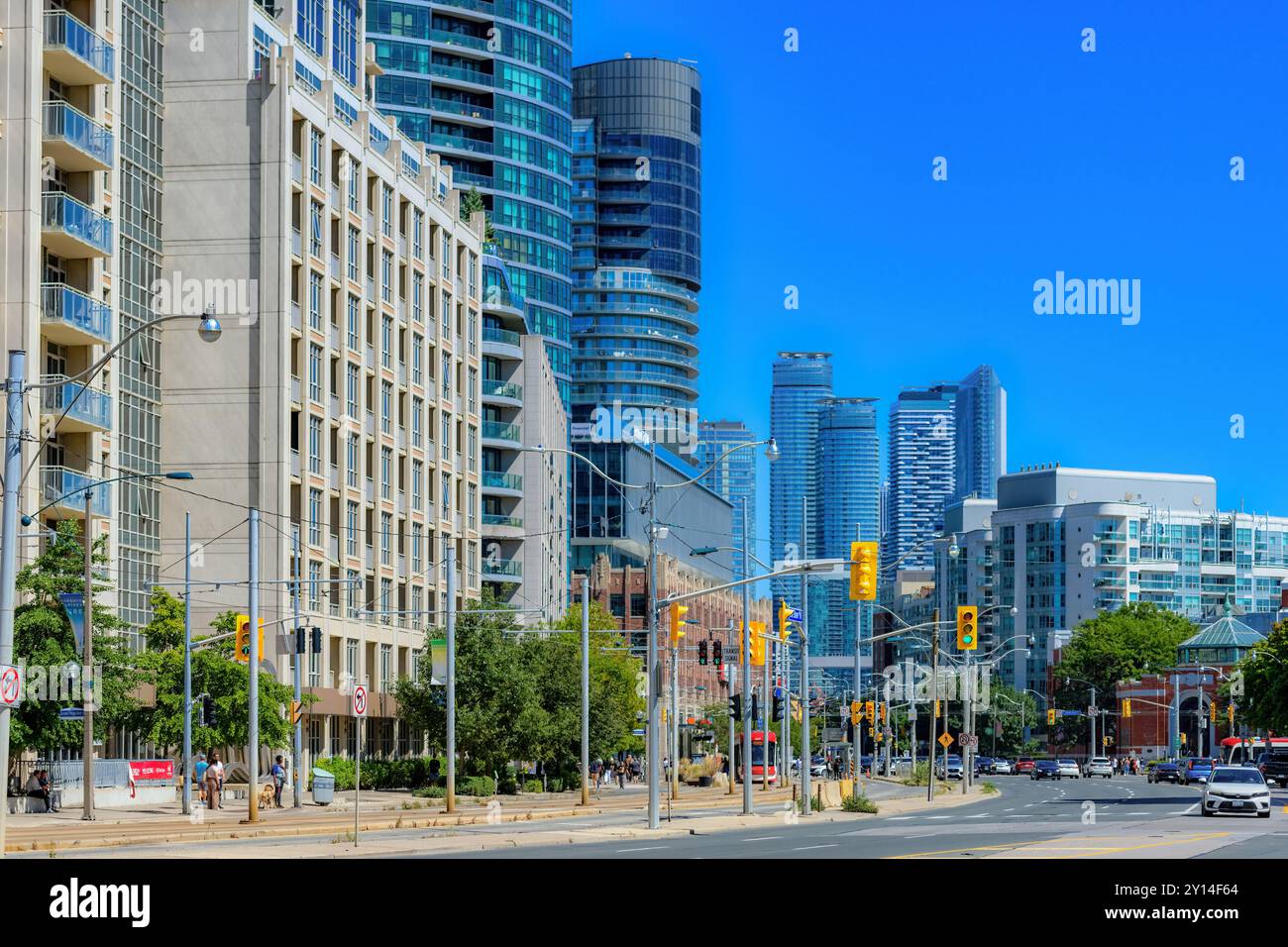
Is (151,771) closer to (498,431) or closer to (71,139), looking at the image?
(71,139)

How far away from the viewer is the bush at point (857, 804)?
2350 inches

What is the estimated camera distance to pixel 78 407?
2532 inches

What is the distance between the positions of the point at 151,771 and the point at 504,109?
11190 centimetres

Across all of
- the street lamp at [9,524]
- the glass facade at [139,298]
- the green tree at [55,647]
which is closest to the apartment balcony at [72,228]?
the glass facade at [139,298]

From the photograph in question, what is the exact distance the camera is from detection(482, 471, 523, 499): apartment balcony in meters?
123

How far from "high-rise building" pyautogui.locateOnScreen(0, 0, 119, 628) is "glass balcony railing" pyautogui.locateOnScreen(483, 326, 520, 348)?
5208 cm

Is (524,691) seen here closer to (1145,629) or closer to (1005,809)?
(1005,809)

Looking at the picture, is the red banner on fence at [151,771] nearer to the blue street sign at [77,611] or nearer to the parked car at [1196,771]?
the blue street sign at [77,611]

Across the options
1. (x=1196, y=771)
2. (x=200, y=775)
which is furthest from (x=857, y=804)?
(x=1196, y=771)

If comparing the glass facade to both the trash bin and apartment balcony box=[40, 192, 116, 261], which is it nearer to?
apartment balcony box=[40, 192, 116, 261]

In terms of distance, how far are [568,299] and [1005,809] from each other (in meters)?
129

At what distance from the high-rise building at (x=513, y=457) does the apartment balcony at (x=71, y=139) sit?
5430 cm

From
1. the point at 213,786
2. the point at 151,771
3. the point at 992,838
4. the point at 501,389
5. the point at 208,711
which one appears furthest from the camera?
the point at 501,389
